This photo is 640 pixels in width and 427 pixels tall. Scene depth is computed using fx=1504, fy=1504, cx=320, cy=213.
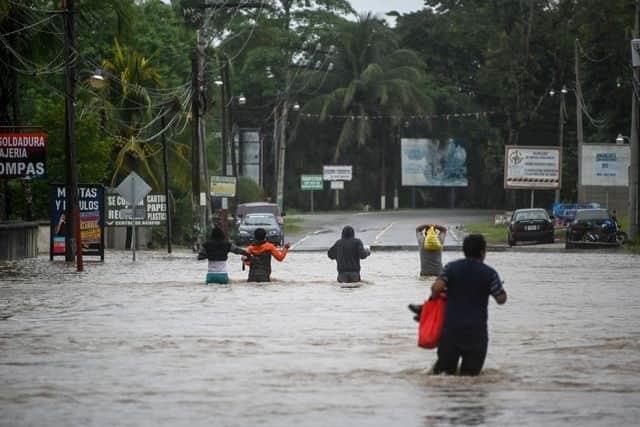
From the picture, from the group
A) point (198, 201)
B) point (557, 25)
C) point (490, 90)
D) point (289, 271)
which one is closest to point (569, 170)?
point (557, 25)

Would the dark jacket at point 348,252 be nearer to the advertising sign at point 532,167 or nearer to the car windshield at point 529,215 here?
the car windshield at point 529,215

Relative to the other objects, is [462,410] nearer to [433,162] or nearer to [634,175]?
[634,175]

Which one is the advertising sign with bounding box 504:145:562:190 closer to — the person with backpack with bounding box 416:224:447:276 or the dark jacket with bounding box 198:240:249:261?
the person with backpack with bounding box 416:224:447:276

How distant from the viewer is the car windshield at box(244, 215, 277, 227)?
6226 centimetres

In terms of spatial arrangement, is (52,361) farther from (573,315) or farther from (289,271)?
(289,271)

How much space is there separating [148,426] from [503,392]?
3669 millimetres

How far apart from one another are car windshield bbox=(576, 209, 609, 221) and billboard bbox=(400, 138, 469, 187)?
166ft

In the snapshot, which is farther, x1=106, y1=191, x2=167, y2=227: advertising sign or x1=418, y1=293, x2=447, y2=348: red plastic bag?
x1=106, y1=191, x2=167, y2=227: advertising sign

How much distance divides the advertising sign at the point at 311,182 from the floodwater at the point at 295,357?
73.9m

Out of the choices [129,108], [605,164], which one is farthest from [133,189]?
[605,164]

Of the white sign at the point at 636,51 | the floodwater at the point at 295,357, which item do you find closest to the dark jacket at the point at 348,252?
the floodwater at the point at 295,357

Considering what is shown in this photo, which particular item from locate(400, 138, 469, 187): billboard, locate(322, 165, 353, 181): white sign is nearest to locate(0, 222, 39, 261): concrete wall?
locate(322, 165, 353, 181): white sign

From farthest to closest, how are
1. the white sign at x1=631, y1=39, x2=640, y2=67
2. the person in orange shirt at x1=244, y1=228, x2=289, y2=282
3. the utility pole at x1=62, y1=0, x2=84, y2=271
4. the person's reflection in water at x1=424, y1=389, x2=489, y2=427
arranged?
1. the white sign at x1=631, y1=39, x2=640, y2=67
2. the utility pole at x1=62, y1=0, x2=84, y2=271
3. the person in orange shirt at x1=244, y1=228, x2=289, y2=282
4. the person's reflection in water at x1=424, y1=389, x2=489, y2=427

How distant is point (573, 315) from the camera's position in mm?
23594
